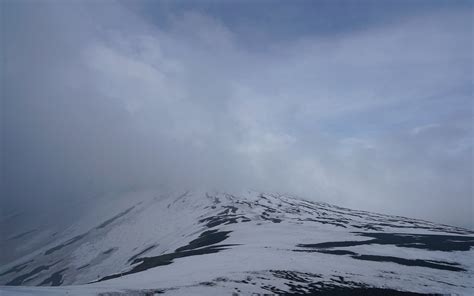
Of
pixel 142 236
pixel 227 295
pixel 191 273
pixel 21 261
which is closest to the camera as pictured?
pixel 227 295

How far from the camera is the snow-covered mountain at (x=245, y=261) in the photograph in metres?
31.7

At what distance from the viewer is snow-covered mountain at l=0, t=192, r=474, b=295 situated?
31719 millimetres

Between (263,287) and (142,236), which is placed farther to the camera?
(142,236)

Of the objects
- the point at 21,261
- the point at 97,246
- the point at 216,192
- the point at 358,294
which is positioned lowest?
the point at 21,261

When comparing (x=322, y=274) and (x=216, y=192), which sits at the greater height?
(x=216, y=192)

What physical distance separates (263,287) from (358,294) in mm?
9212

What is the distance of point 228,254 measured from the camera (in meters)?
51.9

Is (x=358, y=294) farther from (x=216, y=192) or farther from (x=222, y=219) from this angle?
(x=216, y=192)

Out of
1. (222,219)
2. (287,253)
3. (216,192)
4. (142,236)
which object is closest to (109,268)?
(142,236)

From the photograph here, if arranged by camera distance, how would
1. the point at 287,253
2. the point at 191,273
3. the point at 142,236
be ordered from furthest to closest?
the point at 142,236, the point at 287,253, the point at 191,273

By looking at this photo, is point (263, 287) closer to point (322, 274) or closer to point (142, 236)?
point (322, 274)

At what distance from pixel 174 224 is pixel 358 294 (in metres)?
105

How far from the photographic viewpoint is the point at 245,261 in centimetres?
4388

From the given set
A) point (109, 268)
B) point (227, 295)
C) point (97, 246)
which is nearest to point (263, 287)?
point (227, 295)
